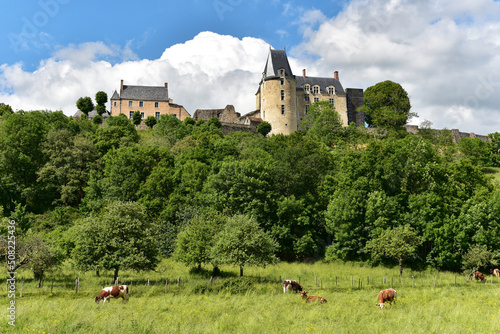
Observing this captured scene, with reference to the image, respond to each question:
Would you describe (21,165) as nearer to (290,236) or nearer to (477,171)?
(290,236)

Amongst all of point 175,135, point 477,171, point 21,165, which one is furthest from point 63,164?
point 477,171

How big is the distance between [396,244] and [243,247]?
12.3 meters

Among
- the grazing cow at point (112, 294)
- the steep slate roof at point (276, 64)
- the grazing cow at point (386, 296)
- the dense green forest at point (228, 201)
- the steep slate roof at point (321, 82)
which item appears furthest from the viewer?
the steep slate roof at point (321, 82)

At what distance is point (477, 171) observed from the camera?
121 feet

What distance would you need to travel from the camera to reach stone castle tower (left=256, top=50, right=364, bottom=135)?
242 feet

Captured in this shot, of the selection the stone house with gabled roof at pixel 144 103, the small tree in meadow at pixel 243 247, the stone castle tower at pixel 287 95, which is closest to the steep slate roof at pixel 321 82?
the stone castle tower at pixel 287 95

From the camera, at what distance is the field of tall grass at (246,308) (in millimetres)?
12555

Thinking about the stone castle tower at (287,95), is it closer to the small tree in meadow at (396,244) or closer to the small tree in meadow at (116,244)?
the small tree in meadow at (396,244)

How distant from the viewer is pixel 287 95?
7400 cm

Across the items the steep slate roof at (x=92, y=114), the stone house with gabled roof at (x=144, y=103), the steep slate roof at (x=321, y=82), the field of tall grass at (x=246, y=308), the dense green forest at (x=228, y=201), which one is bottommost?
the field of tall grass at (x=246, y=308)

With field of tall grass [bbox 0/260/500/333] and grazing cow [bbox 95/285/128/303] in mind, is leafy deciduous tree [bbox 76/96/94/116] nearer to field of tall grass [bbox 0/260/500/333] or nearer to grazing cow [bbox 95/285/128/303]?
field of tall grass [bbox 0/260/500/333]

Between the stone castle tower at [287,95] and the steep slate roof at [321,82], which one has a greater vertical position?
the steep slate roof at [321,82]

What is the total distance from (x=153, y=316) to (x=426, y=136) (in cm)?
5955

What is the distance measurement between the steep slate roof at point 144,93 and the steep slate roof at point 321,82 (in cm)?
2689
